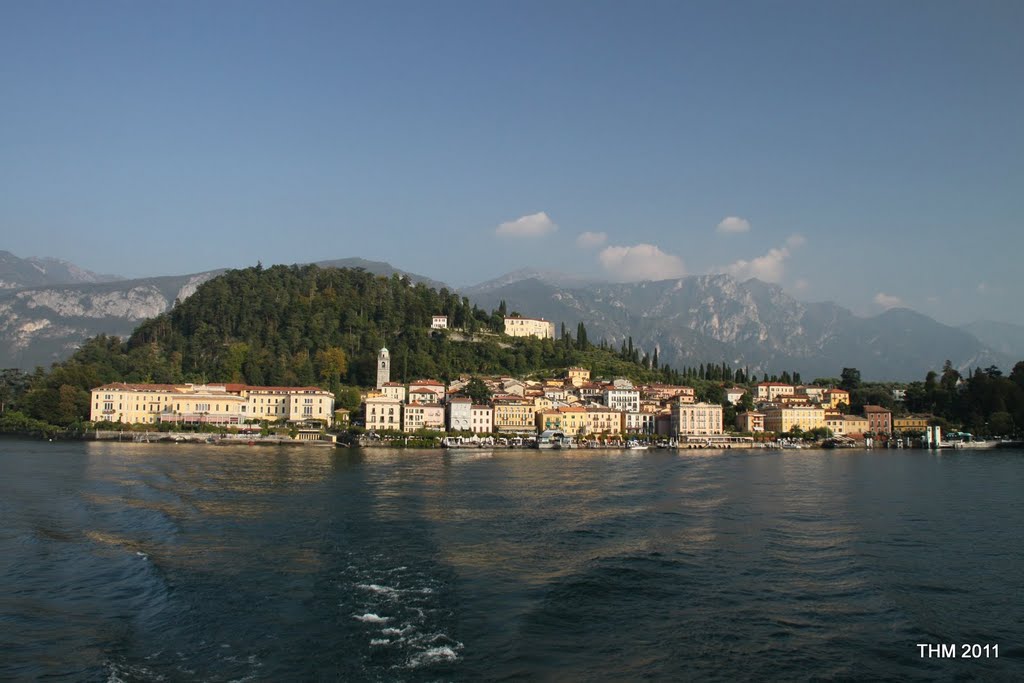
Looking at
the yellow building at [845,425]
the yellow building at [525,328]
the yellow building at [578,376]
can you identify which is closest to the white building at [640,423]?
the yellow building at [578,376]

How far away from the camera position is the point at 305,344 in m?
92.2

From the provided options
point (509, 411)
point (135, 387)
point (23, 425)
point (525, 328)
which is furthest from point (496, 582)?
point (525, 328)

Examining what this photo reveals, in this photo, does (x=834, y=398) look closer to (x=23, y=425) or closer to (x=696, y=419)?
(x=696, y=419)

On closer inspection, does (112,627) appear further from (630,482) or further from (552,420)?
(552,420)

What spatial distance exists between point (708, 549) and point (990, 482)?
28.1 meters

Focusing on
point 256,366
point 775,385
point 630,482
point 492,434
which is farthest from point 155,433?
point 775,385

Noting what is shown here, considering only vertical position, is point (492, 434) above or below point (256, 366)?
below

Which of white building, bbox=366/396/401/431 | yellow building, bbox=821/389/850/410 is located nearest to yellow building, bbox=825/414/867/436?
yellow building, bbox=821/389/850/410

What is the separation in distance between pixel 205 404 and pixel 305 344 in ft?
59.3

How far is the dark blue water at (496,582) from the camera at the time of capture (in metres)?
12.7

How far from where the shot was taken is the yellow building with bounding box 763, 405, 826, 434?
8706 centimetres

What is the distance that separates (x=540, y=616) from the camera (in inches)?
587

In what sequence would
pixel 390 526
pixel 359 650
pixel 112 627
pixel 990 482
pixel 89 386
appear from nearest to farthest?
pixel 359 650, pixel 112 627, pixel 390 526, pixel 990 482, pixel 89 386

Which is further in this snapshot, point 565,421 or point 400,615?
point 565,421
